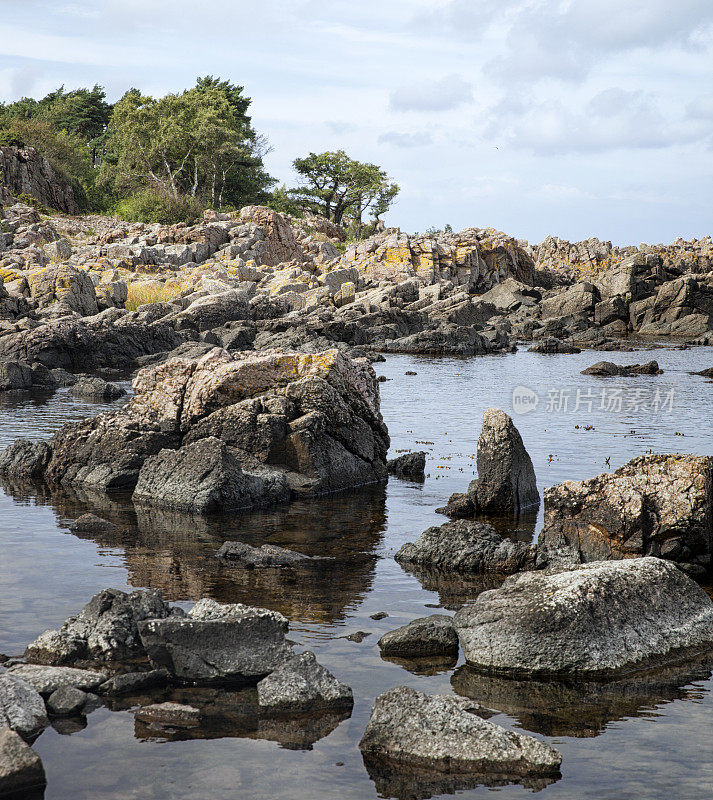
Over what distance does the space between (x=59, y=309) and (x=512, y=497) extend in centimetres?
4487

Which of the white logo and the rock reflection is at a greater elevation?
the white logo

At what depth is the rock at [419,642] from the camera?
1069 cm

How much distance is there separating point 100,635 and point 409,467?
1244 cm

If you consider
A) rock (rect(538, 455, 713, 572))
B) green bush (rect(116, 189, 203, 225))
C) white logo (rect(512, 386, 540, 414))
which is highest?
green bush (rect(116, 189, 203, 225))

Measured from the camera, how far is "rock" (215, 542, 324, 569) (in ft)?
46.9

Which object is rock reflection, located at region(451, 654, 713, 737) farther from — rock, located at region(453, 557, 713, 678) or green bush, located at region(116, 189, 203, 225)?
green bush, located at region(116, 189, 203, 225)

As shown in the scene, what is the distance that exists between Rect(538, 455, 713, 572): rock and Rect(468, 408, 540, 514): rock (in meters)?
3.46

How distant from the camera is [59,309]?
184 feet

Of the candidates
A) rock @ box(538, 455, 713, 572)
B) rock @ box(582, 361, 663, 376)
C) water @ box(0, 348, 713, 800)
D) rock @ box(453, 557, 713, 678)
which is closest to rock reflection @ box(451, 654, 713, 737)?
water @ box(0, 348, 713, 800)

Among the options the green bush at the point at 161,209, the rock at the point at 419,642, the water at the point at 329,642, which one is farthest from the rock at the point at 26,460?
the green bush at the point at 161,209

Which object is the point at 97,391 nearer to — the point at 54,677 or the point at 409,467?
the point at 409,467

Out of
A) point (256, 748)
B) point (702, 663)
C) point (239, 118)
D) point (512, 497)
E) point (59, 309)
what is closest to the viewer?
point (256, 748)

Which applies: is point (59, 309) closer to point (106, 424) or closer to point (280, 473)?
point (106, 424)

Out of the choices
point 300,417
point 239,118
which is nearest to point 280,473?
point 300,417
